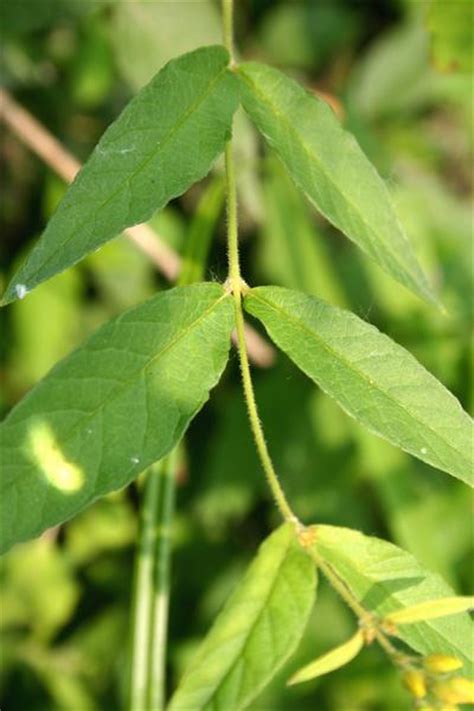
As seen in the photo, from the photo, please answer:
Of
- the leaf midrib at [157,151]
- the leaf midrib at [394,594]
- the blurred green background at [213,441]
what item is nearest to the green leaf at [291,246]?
the blurred green background at [213,441]

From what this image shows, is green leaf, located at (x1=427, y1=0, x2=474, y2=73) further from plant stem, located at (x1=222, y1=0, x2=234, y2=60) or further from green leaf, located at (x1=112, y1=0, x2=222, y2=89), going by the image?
plant stem, located at (x1=222, y1=0, x2=234, y2=60)

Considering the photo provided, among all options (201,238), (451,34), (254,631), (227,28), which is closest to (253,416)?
(254,631)

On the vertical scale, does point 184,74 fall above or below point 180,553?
above

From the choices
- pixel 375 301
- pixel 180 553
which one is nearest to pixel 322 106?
pixel 375 301

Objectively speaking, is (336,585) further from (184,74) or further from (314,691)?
(314,691)

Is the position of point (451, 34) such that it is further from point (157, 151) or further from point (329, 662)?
point (329, 662)
